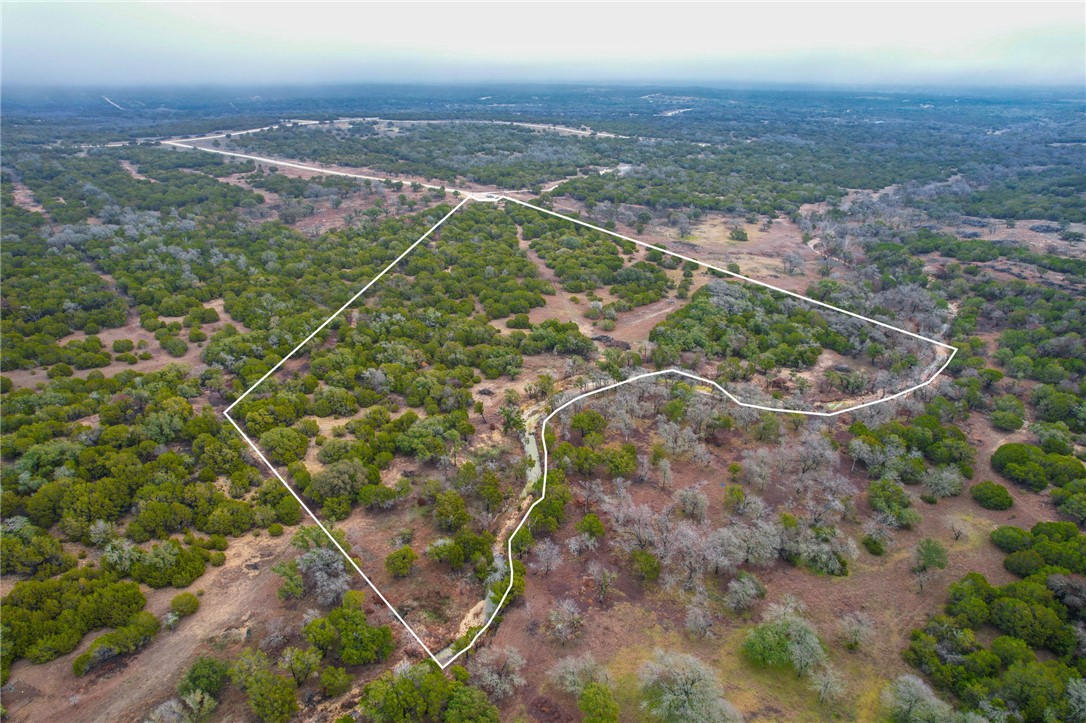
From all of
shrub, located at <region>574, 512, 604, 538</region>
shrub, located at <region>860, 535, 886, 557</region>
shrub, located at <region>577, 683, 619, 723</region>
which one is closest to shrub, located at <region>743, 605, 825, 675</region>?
shrub, located at <region>577, 683, 619, 723</region>

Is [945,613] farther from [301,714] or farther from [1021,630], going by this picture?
[301,714]

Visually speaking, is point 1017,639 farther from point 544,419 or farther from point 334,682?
point 334,682

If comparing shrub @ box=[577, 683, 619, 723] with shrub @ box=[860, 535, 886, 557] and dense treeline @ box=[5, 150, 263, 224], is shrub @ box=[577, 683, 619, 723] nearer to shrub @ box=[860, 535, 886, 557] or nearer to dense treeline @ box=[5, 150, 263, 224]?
shrub @ box=[860, 535, 886, 557]

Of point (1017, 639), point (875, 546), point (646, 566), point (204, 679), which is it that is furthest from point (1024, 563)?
point (204, 679)

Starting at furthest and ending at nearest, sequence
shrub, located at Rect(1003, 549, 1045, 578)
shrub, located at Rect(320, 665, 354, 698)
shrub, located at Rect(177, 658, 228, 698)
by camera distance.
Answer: shrub, located at Rect(1003, 549, 1045, 578) < shrub, located at Rect(320, 665, 354, 698) < shrub, located at Rect(177, 658, 228, 698)

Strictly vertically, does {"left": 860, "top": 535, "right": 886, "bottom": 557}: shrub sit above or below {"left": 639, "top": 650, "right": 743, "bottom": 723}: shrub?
below

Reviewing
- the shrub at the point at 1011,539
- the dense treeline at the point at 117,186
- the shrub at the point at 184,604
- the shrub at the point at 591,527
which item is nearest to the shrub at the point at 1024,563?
the shrub at the point at 1011,539

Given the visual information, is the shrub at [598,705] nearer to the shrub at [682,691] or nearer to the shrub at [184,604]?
the shrub at [682,691]
